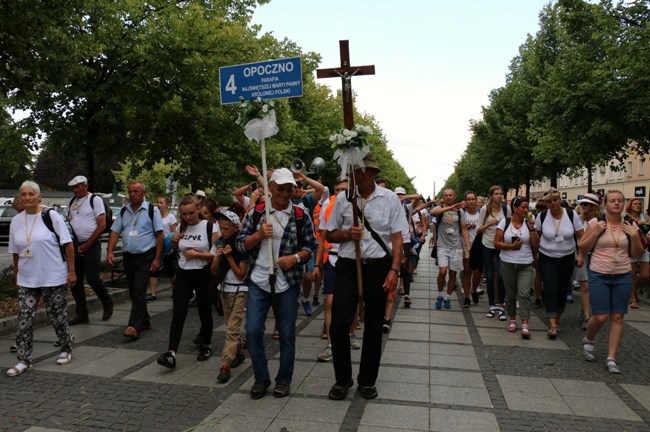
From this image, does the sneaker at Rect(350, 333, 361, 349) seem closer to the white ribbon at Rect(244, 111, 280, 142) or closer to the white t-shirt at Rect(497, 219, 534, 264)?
the white t-shirt at Rect(497, 219, 534, 264)

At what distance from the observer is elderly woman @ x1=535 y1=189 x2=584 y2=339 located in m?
6.78

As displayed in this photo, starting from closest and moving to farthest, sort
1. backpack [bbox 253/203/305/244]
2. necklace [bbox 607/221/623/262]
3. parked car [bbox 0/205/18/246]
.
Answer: backpack [bbox 253/203/305/244]
necklace [bbox 607/221/623/262]
parked car [bbox 0/205/18/246]

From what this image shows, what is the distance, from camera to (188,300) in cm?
550

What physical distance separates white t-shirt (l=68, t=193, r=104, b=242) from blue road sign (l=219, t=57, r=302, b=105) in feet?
7.77

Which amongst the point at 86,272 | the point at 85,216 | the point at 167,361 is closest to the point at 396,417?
the point at 167,361

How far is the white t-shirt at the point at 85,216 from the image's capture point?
23.6ft

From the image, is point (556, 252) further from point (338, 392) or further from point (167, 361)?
point (167, 361)

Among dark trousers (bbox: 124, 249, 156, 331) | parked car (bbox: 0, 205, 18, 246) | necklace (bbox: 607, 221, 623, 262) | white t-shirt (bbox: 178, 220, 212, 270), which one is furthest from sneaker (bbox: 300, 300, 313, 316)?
parked car (bbox: 0, 205, 18, 246)

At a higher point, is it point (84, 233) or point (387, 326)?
point (84, 233)

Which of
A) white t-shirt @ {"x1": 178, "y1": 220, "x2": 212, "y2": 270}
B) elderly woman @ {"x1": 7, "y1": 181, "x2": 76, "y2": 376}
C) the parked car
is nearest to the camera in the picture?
elderly woman @ {"x1": 7, "y1": 181, "x2": 76, "y2": 376}

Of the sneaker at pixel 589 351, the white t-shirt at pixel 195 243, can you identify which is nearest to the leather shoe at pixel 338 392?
the white t-shirt at pixel 195 243

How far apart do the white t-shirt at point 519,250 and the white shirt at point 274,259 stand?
144 inches

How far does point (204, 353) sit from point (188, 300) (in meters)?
0.62

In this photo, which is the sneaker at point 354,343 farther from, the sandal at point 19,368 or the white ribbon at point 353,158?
the sandal at point 19,368
